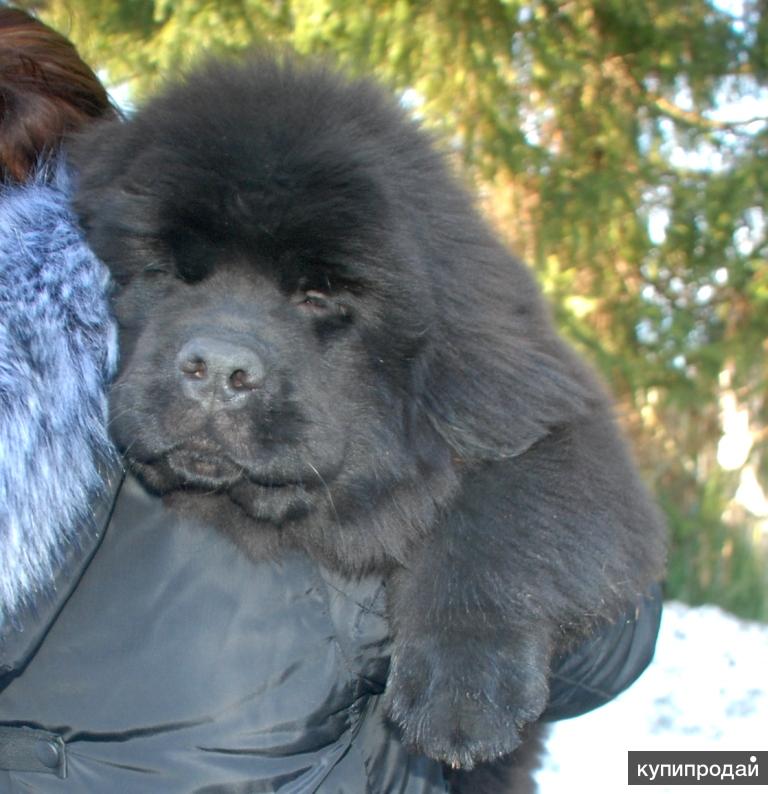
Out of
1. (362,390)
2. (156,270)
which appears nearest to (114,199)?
(156,270)

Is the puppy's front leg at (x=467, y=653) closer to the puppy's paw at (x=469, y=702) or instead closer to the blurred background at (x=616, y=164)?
the puppy's paw at (x=469, y=702)

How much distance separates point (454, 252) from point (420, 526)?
1.59 feet

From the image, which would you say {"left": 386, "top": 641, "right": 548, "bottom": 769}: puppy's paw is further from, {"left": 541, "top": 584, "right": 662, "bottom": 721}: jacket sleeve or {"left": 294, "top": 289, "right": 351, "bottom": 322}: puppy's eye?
{"left": 294, "top": 289, "right": 351, "bottom": 322}: puppy's eye

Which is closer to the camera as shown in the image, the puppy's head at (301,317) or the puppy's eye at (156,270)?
the puppy's head at (301,317)

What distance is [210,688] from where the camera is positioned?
57.2 inches

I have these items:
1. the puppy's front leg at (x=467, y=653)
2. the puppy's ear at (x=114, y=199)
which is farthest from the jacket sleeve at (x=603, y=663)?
the puppy's ear at (x=114, y=199)

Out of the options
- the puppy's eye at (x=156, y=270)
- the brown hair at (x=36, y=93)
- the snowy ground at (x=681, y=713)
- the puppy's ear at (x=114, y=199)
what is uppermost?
the brown hair at (x=36, y=93)

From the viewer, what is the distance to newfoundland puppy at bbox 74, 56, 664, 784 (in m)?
1.51

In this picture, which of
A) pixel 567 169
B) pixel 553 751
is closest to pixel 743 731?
pixel 553 751

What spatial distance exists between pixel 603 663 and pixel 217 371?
92 centimetres

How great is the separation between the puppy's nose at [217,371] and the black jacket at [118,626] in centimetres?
17

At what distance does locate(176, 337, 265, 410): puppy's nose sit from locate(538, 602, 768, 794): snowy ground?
3299 mm

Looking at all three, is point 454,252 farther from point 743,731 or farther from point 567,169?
A: point 743,731

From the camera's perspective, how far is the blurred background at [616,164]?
4.43 metres
